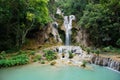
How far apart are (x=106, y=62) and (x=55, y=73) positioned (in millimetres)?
4901

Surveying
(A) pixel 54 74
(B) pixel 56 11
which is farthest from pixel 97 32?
(A) pixel 54 74

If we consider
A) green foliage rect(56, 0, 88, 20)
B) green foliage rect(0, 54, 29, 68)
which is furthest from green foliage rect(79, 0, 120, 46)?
green foliage rect(0, 54, 29, 68)

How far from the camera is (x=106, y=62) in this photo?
744 inches

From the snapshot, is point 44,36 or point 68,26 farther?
point 68,26

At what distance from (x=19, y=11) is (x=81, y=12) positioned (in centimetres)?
1028

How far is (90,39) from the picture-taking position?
27500 millimetres

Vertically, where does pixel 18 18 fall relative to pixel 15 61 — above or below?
above

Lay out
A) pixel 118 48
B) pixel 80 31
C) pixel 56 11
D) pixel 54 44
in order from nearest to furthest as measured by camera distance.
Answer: pixel 118 48
pixel 54 44
pixel 80 31
pixel 56 11

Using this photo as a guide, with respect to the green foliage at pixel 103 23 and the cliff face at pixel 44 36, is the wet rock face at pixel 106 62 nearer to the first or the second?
the green foliage at pixel 103 23

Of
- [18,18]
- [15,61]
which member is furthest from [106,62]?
[18,18]

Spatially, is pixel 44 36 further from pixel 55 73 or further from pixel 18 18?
pixel 55 73

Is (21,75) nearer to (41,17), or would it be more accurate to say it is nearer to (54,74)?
(54,74)

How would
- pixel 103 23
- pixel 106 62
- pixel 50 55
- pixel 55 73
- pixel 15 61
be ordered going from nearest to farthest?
1. pixel 55 73
2. pixel 106 62
3. pixel 15 61
4. pixel 50 55
5. pixel 103 23

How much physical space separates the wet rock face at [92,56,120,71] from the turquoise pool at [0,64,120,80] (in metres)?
0.68
